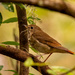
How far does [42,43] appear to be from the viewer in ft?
9.46

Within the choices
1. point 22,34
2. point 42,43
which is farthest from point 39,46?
point 22,34

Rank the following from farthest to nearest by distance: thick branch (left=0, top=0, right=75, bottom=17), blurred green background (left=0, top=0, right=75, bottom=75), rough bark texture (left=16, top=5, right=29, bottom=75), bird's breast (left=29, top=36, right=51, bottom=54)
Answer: blurred green background (left=0, top=0, right=75, bottom=75) → bird's breast (left=29, top=36, right=51, bottom=54) → rough bark texture (left=16, top=5, right=29, bottom=75) → thick branch (left=0, top=0, right=75, bottom=17)

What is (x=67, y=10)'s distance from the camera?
3.34ft

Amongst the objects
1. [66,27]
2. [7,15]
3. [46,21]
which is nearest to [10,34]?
[7,15]

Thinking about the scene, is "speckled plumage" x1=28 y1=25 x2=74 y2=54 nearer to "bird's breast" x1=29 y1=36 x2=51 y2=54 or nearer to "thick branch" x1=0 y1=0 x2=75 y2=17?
"bird's breast" x1=29 y1=36 x2=51 y2=54

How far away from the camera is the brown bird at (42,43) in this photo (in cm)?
267

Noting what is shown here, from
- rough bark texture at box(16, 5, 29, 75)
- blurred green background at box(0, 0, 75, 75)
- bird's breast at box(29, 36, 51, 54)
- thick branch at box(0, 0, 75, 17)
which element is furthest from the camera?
blurred green background at box(0, 0, 75, 75)

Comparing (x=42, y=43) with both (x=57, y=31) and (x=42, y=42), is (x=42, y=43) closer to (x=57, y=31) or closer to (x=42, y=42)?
(x=42, y=42)

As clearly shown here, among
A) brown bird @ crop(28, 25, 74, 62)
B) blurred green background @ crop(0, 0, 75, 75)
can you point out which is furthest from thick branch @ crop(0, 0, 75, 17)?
blurred green background @ crop(0, 0, 75, 75)

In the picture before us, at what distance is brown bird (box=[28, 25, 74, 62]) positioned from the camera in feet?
8.77

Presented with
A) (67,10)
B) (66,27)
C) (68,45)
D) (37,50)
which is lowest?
(68,45)

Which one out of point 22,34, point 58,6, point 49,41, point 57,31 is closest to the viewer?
point 58,6

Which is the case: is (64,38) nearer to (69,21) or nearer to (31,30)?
(69,21)

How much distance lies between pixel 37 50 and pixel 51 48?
177 millimetres
